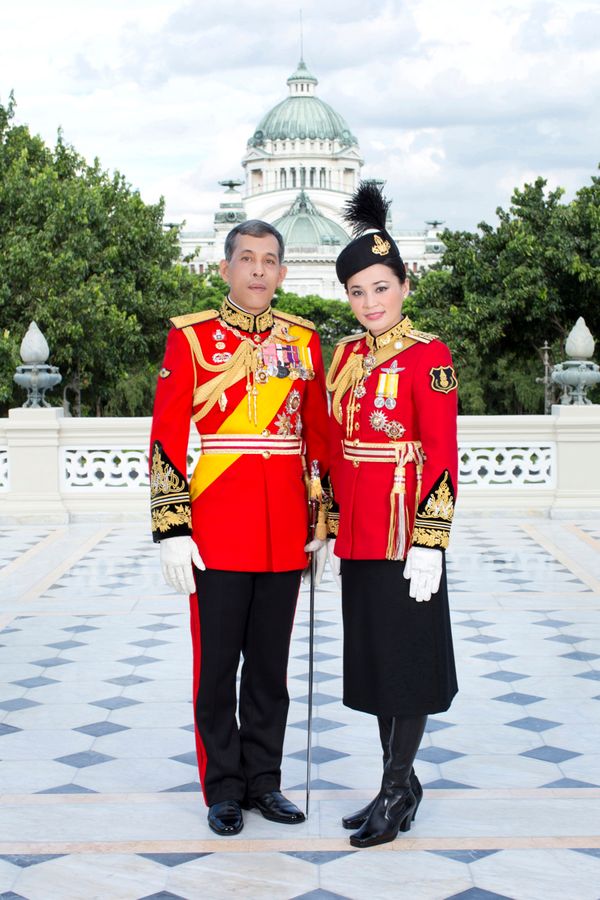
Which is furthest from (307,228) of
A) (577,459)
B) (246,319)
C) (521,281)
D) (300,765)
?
(246,319)

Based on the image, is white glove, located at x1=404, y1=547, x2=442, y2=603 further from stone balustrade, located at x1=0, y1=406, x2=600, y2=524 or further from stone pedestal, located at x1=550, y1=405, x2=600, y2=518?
stone pedestal, located at x1=550, y1=405, x2=600, y2=518

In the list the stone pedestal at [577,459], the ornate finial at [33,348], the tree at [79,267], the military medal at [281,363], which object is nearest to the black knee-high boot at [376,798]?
the military medal at [281,363]

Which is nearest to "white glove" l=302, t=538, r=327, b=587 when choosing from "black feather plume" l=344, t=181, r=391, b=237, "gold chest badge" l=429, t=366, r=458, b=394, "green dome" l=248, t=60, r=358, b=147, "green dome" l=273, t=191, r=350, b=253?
"gold chest badge" l=429, t=366, r=458, b=394

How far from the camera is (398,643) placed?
3.68m

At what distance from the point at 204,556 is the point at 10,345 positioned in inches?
681

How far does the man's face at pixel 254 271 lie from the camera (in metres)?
3.87

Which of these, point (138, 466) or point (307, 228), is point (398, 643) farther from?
point (307, 228)

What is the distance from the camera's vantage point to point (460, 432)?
36.7 feet

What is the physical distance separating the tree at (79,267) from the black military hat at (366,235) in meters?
17.2

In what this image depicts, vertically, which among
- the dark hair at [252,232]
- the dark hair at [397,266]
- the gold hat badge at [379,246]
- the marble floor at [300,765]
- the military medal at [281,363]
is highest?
the dark hair at [252,232]

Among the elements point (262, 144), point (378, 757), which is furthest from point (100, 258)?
point (262, 144)

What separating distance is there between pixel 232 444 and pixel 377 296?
0.62 m

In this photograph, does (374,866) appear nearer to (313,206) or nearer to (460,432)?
(460,432)

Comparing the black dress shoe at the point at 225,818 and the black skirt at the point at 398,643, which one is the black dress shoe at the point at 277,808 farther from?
the black skirt at the point at 398,643
